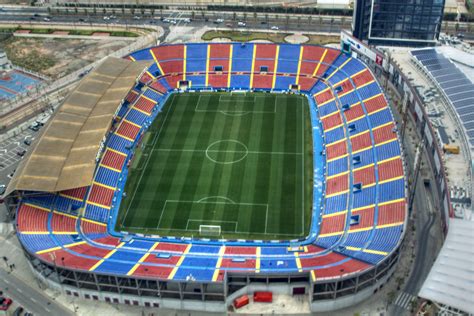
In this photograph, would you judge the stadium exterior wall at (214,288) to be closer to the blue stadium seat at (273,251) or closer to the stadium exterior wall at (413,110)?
the blue stadium seat at (273,251)

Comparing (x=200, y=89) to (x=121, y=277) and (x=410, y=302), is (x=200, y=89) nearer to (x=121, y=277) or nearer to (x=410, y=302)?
(x=121, y=277)

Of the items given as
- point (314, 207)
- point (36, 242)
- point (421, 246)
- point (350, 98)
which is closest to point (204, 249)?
point (314, 207)

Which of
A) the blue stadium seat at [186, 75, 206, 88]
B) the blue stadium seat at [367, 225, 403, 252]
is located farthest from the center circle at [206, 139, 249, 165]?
the blue stadium seat at [367, 225, 403, 252]

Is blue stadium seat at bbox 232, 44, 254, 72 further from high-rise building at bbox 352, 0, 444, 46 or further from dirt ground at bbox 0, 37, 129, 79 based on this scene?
dirt ground at bbox 0, 37, 129, 79

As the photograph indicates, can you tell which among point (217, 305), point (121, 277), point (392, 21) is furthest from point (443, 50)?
point (121, 277)

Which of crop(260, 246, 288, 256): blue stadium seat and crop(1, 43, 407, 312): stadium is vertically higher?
crop(1, 43, 407, 312): stadium

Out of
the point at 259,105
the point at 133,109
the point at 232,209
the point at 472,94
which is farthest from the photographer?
the point at 259,105

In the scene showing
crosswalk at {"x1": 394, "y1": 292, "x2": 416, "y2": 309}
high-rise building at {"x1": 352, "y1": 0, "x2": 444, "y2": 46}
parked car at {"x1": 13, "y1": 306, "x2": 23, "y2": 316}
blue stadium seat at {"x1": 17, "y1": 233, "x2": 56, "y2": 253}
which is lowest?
parked car at {"x1": 13, "y1": 306, "x2": 23, "y2": 316}
